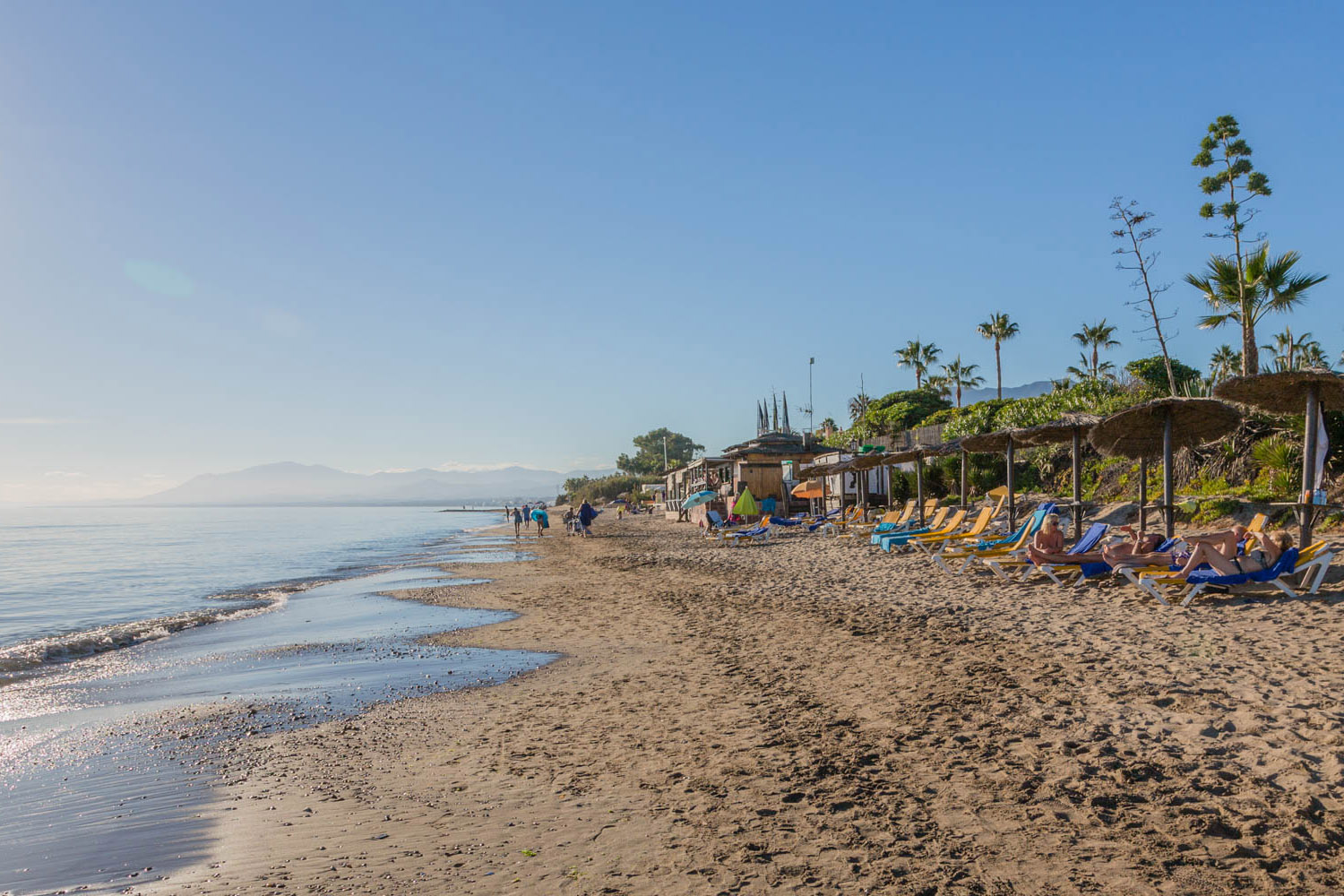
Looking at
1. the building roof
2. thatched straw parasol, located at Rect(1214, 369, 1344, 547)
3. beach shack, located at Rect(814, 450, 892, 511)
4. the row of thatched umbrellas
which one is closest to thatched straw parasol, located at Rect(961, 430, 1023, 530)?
the row of thatched umbrellas

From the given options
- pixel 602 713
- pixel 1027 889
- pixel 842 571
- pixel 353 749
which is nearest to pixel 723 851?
pixel 1027 889

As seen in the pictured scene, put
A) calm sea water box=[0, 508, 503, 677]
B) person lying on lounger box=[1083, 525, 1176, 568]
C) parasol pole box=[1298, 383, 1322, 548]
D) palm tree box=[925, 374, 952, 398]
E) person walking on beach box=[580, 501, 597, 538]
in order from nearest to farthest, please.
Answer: parasol pole box=[1298, 383, 1322, 548], person lying on lounger box=[1083, 525, 1176, 568], calm sea water box=[0, 508, 503, 677], person walking on beach box=[580, 501, 597, 538], palm tree box=[925, 374, 952, 398]

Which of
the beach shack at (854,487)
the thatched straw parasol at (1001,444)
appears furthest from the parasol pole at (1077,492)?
the beach shack at (854,487)

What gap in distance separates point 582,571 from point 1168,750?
1492 centimetres

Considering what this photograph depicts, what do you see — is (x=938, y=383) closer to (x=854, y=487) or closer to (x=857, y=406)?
(x=857, y=406)

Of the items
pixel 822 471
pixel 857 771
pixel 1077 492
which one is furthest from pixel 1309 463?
pixel 822 471

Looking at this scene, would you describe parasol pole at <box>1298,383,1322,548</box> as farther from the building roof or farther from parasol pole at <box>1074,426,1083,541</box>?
the building roof

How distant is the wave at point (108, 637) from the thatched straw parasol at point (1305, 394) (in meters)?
14.8

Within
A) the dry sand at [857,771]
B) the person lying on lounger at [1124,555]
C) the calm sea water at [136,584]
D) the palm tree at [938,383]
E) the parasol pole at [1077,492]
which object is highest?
the palm tree at [938,383]

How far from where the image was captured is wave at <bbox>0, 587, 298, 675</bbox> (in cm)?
1059

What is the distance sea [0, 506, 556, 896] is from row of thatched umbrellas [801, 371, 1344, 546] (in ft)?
27.6

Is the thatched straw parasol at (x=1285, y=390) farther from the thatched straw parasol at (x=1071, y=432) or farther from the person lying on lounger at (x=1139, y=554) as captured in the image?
the thatched straw parasol at (x=1071, y=432)

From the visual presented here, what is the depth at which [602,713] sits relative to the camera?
5.98 metres

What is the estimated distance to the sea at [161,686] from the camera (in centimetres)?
426
